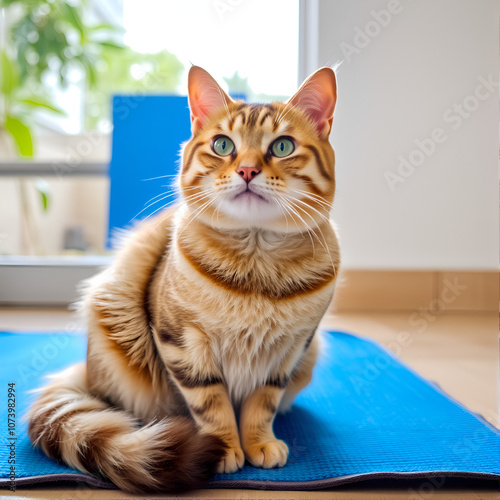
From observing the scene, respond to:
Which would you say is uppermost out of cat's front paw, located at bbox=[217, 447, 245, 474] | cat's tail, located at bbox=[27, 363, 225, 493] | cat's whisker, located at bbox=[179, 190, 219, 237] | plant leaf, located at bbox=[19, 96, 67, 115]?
plant leaf, located at bbox=[19, 96, 67, 115]

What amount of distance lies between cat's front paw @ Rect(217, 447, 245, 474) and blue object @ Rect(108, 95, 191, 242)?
1.75 m

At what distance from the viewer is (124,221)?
7.93 feet

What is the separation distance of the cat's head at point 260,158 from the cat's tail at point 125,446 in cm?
39

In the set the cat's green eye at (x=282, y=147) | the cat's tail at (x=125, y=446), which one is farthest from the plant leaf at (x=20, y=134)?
the cat's green eye at (x=282, y=147)

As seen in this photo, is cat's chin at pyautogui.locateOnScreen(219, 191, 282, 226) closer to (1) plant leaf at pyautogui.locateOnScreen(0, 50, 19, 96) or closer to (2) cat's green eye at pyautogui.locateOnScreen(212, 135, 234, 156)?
(2) cat's green eye at pyautogui.locateOnScreen(212, 135, 234, 156)

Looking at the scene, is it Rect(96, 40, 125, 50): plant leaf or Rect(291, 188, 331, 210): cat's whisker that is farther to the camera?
Rect(96, 40, 125, 50): plant leaf

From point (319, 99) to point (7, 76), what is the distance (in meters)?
2.81

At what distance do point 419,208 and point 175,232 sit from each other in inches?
65.4

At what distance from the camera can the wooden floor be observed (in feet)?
2.43

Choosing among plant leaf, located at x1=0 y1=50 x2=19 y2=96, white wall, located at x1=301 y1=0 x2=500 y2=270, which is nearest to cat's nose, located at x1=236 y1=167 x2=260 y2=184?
white wall, located at x1=301 y1=0 x2=500 y2=270

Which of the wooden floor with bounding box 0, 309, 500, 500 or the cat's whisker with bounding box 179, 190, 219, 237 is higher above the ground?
the cat's whisker with bounding box 179, 190, 219, 237

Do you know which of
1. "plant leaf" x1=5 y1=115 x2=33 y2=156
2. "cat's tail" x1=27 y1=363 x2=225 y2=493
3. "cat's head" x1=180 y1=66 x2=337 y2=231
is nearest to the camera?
"cat's tail" x1=27 y1=363 x2=225 y2=493

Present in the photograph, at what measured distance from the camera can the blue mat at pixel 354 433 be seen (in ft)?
2.54

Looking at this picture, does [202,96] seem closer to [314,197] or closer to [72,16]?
[314,197]
